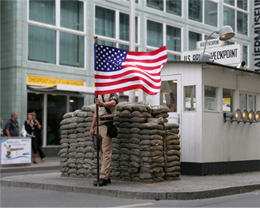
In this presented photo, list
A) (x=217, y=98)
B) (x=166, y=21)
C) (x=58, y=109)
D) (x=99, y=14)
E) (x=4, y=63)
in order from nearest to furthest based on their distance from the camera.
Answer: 1. (x=217, y=98)
2. (x=4, y=63)
3. (x=58, y=109)
4. (x=99, y=14)
5. (x=166, y=21)

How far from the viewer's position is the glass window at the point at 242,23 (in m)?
35.2

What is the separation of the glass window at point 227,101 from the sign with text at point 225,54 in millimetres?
2518

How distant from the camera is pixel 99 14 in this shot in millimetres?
26328

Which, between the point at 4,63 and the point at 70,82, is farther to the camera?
the point at 70,82

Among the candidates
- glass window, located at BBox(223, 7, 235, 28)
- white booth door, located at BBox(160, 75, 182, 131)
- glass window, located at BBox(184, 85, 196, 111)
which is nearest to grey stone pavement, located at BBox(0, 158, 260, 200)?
white booth door, located at BBox(160, 75, 182, 131)

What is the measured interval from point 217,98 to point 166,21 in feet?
55.8

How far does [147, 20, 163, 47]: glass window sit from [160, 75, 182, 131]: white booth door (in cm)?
1515

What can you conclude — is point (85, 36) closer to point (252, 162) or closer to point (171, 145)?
point (252, 162)

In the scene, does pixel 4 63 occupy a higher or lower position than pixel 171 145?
higher

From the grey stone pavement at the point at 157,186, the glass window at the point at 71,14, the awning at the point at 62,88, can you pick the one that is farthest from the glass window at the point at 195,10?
the grey stone pavement at the point at 157,186

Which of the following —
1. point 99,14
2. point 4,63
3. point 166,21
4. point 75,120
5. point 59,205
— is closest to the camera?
point 59,205

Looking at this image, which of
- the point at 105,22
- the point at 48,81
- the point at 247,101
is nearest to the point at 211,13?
the point at 105,22

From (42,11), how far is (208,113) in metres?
13.0

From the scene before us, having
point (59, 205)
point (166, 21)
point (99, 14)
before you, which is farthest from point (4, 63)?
point (59, 205)
